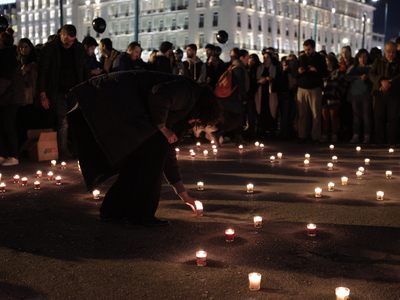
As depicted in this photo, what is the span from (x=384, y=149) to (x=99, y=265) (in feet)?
31.6

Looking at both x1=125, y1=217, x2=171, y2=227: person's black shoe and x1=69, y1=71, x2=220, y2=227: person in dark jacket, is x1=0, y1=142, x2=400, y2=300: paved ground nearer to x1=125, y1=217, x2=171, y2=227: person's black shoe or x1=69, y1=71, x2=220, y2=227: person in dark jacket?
x1=125, y1=217, x2=171, y2=227: person's black shoe

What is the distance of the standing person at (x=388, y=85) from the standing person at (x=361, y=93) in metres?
0.61

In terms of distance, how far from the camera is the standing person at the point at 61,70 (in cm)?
1005

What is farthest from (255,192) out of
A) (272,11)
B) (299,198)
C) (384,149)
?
(272,11)

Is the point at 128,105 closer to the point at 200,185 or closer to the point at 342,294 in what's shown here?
the point at 200,185

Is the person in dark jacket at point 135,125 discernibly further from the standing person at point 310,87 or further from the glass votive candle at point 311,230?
the standing person at point 310,87

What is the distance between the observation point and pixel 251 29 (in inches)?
3415

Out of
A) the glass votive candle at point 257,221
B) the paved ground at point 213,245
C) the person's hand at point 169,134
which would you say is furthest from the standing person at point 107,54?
the glass votive candle at point 257,221

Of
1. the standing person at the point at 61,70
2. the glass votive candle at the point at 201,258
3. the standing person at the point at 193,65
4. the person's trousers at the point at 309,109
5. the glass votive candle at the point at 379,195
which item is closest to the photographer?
the glass votive candle at the point at 201,258

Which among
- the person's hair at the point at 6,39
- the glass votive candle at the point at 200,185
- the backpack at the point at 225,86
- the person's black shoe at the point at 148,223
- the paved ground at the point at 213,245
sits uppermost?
the person's hair at the point at 6,39

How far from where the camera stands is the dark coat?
527 centimetres

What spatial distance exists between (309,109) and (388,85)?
210 cm

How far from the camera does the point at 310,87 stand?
1378cm

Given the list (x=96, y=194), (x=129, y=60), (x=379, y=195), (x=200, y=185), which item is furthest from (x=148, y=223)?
(x=129, y=60)
